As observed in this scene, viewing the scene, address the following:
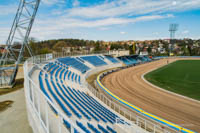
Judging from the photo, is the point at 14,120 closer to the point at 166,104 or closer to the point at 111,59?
the point at 166,104

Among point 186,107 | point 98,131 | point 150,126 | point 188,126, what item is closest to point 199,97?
point 186,107

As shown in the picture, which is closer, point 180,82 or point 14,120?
point 14,120

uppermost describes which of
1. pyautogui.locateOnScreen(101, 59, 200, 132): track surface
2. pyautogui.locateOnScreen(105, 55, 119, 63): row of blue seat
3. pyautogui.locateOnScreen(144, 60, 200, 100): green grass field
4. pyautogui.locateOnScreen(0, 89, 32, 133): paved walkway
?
pyautogui.locateOnScreen(105, 55, 119, 63): row of blue seat

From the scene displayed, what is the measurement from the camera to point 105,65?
35.9 meters

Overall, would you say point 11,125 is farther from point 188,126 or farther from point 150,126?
point 188,126

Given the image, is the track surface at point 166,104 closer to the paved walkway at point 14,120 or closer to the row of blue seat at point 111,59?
the paved walkway at point 14,120

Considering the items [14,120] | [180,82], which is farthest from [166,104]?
[14,120]

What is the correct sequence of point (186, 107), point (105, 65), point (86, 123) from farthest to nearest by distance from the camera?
point (105, 65)
point (186, 107)
point (86, 123)

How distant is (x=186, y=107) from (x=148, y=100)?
11.5 feet

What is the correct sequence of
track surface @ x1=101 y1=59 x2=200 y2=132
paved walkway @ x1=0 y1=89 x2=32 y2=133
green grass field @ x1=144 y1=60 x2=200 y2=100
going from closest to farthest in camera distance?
paved walkway @ x1=0 y1=89 x2=32 y2=133 → track surface @ x1=101 y1=59 x2=200 y2=132 → green grass field @ x1=144 y1=60 x2=200 y2=100

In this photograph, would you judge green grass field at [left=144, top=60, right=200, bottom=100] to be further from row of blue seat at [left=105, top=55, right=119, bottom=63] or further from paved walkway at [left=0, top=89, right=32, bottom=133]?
paved walkway at [left=0, top=89, right=32, bottom=133]

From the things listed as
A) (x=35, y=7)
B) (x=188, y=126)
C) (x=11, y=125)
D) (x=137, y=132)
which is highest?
(x=35, y=7)

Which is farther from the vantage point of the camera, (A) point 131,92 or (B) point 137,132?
(A) point 131,92

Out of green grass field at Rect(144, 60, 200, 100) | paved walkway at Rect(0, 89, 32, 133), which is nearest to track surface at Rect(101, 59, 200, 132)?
green grass field at Rect(144, 60, 200, 100)
